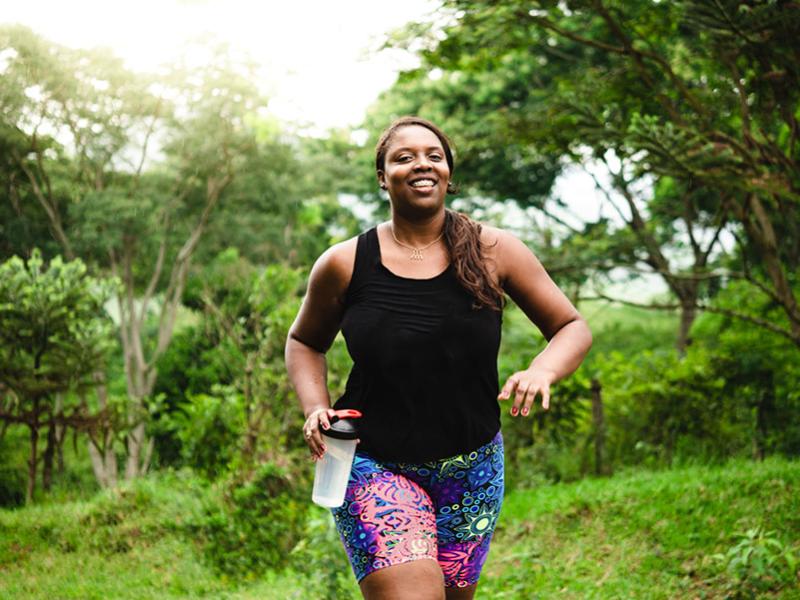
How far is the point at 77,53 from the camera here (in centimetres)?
1554

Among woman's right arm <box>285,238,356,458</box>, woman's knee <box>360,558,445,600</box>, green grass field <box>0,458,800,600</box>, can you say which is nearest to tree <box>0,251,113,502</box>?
green grass field <box>0,458,800,600</box>

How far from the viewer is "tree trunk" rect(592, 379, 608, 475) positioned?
25.9ft

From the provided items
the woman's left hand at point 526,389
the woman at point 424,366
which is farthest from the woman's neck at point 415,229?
the woman's left hand at point 526,389

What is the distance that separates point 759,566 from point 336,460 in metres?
2.59

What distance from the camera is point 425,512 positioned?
2.58 meters

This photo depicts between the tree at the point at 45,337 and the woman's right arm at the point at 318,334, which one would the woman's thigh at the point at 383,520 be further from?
the tree at the point at 45,337

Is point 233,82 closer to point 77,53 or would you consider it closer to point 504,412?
point 77,53

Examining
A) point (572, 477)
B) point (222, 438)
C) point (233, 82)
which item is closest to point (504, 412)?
point (572, 477)

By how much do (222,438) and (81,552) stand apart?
145cm

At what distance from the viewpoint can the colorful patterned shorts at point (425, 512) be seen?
2.48 metres

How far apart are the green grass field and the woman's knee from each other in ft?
7.34

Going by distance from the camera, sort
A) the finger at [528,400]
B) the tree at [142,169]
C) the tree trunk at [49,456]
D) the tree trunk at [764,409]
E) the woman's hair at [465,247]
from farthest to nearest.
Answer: the tree at [142,169]
the tree trunk at [49,456]
the tree trunk at [764,409]
the woman's hair at [465,247]
the finger at [528,400]

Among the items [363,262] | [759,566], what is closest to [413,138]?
[363,262]

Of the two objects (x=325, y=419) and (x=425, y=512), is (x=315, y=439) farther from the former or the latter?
(x=425, y=512)
